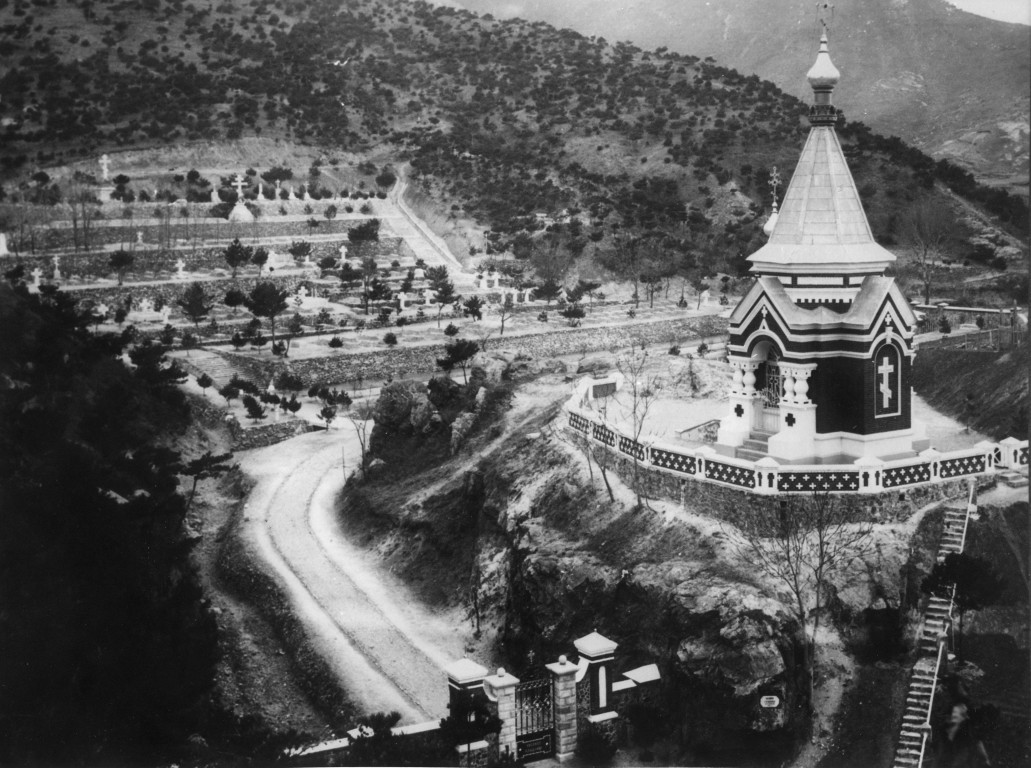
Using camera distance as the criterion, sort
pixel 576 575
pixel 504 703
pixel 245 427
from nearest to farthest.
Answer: pixel 504 703 < pixel 576 575 < pixel 245 427

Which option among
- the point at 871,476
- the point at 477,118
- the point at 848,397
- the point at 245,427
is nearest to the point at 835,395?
the point at 848,397

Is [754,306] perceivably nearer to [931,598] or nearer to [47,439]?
[931,598]

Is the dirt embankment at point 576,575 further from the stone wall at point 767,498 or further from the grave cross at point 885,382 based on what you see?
the grave cross at point 885,382

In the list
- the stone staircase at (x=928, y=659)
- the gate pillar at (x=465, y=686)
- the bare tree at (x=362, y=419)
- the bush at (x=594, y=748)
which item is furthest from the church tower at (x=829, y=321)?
the bare tree at (x=362, y=419)

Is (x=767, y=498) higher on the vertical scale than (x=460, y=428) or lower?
higher

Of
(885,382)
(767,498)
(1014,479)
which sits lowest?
(767,498)

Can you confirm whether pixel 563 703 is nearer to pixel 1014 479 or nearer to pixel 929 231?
pixel 1014 479

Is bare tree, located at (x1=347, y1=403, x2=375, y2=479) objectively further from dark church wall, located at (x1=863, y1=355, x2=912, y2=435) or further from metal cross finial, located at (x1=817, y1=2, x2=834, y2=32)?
metal cross finial, located at (x1=817, y1=2, x2=834, y2=32)

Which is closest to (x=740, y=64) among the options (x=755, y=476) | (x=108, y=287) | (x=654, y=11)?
(x=654, y=11)
